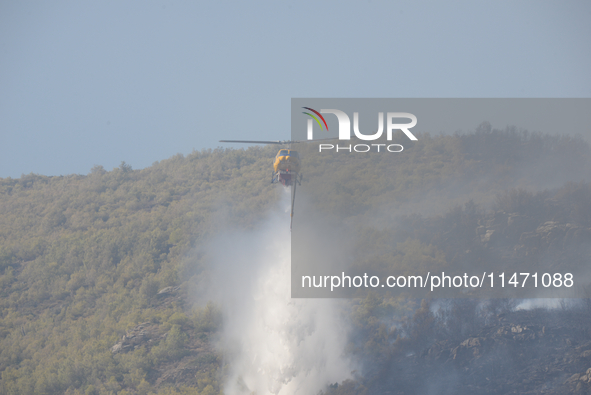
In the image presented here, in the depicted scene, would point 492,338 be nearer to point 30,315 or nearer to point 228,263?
point 228,263

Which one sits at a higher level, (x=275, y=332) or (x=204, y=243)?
(x=204, y=243)

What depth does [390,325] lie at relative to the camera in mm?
70500

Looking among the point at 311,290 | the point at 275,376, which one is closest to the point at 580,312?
the point at 311,290

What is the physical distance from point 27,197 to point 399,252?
319 feet

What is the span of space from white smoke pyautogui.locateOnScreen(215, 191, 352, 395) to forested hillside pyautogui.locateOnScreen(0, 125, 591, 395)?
6.70ft

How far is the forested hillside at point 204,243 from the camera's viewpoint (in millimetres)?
70000

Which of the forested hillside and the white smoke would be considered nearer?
the white smoke

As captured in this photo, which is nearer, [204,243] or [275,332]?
[275,332]

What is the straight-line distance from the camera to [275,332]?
231 ft

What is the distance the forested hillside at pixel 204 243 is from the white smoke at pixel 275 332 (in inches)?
80.4

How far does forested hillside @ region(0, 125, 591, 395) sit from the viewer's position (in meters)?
70.0

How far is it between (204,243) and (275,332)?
2869 cm

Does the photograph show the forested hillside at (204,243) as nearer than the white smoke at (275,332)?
No

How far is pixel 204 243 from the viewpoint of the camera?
309ft
